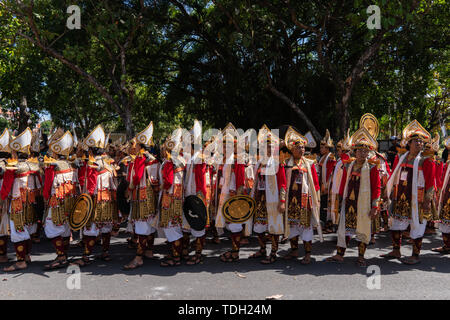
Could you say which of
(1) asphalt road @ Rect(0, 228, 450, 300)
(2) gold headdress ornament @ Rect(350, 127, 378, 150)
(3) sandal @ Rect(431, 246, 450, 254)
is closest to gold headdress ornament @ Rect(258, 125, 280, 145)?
(2) gold headdress ornament @ Rect(350, 127, 378, 150)

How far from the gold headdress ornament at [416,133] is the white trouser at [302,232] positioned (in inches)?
92.9

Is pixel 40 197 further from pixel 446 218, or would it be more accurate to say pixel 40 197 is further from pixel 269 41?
pixel 269 41

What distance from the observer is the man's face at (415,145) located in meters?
5.70

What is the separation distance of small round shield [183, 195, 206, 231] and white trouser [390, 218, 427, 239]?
3.35 meters

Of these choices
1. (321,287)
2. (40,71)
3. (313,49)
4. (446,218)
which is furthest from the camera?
(40,71)

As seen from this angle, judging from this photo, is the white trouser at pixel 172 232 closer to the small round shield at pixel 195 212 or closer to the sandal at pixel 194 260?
the small round shield at pixel 195 212

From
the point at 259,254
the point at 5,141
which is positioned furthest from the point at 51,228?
the point at 259,254

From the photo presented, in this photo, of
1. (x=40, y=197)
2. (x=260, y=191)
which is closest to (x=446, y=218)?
(x=260, y=191)

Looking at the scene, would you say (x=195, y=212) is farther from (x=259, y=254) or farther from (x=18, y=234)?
(x=18, y=234)

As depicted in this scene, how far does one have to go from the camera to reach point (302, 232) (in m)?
5.65

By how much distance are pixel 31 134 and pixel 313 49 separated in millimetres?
11271

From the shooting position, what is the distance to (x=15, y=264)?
5379mm

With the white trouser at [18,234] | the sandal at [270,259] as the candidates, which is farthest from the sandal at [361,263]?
the white trouser at [18,234]

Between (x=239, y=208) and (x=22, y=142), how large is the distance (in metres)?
3.76
